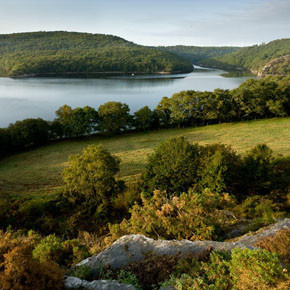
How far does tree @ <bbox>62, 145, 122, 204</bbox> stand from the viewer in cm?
1939

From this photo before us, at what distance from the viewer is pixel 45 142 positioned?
160 feet

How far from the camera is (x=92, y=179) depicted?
19.4m

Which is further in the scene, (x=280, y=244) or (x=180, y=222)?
(x=180, y=222)

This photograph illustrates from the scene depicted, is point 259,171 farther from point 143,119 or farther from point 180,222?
point 143,119

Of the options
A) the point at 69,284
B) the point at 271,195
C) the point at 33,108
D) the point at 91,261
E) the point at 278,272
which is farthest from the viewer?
the point at 33,108

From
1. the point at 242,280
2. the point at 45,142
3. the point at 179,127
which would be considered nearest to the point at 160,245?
the point at 242,280

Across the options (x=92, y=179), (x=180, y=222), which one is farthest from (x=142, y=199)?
(x=92, y=179)

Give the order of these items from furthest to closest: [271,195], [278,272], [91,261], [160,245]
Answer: [271,195], [160,245], [91,261], [278,272]

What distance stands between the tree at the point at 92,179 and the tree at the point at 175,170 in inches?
134

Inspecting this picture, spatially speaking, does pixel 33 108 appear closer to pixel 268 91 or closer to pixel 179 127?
pixel 179 127

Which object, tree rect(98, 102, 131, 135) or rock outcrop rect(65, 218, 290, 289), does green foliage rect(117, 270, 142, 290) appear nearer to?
rock outcrop rect(65, 218, 290, 289)

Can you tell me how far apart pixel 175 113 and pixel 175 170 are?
3935cm

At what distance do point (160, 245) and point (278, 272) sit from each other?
3.44 m

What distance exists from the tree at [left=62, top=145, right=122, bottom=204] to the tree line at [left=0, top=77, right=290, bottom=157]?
99.9ft
